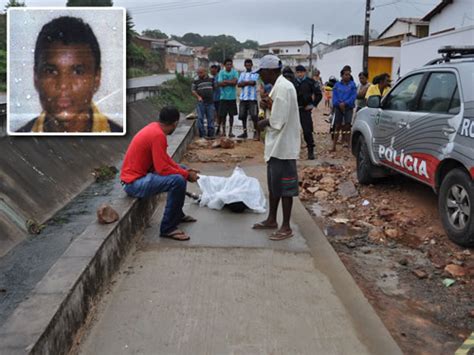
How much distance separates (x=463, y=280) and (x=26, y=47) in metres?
3.75

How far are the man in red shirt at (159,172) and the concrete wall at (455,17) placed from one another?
1885cm

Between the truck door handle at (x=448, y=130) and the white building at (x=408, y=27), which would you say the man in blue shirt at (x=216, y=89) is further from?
the white building at (x=408, y=27)

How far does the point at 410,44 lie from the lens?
1725cm

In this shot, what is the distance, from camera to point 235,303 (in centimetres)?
339

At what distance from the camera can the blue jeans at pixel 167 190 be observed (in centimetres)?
451

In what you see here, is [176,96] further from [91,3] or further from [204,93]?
[91,3]

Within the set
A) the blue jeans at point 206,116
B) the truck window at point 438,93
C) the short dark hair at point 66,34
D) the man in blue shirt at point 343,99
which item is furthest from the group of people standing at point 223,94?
the short dark hair at point 66,34

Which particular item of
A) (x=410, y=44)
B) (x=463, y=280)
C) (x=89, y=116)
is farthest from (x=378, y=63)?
(x=89, y=116)

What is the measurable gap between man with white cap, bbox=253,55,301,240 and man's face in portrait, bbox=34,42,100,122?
101 inches

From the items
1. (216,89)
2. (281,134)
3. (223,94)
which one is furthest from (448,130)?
(216,89)

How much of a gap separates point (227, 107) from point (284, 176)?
659 centimetres

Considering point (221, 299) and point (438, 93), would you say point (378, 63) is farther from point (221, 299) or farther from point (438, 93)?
point (221, 299)

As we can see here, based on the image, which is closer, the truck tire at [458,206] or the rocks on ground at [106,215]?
the rocks on ground at [106,215]

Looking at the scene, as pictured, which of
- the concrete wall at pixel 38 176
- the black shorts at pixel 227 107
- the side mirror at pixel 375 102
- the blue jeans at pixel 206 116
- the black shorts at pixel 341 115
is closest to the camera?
the concrete wall at pixel 38 176
